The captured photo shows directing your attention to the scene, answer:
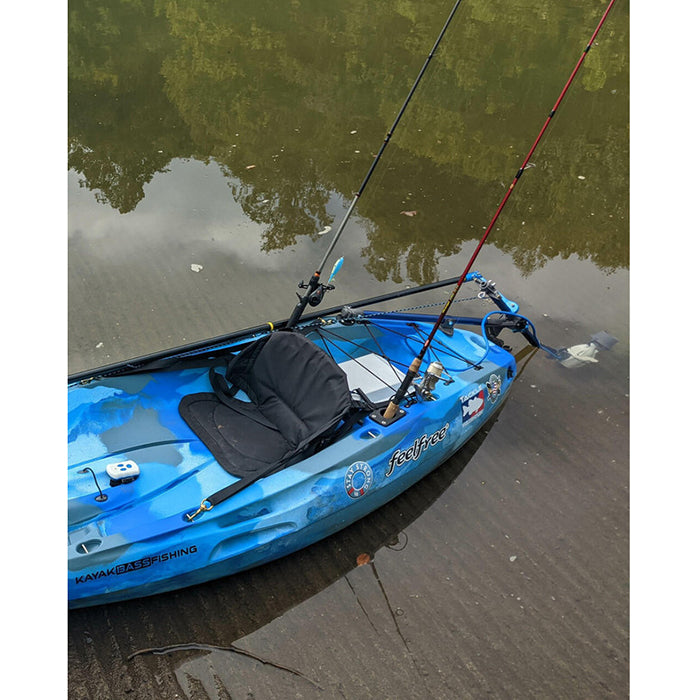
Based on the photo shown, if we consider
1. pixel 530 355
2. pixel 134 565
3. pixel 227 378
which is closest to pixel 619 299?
pixel 530 355

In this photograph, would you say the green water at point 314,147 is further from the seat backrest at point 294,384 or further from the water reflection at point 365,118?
the seat backrest at point 294,384

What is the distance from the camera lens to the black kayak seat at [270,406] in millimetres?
4297

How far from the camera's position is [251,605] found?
4.15m

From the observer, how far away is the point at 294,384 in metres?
4.61

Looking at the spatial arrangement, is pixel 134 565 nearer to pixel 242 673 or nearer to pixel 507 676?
pixel 242 673

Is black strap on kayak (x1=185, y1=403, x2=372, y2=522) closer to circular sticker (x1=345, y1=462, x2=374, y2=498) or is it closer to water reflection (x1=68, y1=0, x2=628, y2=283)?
circular sticker (x1=345, y1=462, x2=374, y2=498)

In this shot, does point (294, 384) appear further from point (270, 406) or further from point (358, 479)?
point (358, 479)

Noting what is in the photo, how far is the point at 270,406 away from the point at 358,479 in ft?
2.50

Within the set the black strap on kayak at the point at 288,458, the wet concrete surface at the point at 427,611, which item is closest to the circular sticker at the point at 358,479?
the black strap on kayak at the point at 288,458

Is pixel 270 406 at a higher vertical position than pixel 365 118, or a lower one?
lower

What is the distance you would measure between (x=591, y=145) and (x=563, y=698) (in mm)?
7627

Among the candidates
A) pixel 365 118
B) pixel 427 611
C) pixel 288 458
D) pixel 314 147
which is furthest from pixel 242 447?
pixel 365 118

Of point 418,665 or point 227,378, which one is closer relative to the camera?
point 418,665

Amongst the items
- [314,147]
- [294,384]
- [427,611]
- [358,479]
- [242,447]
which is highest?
[314,147]
